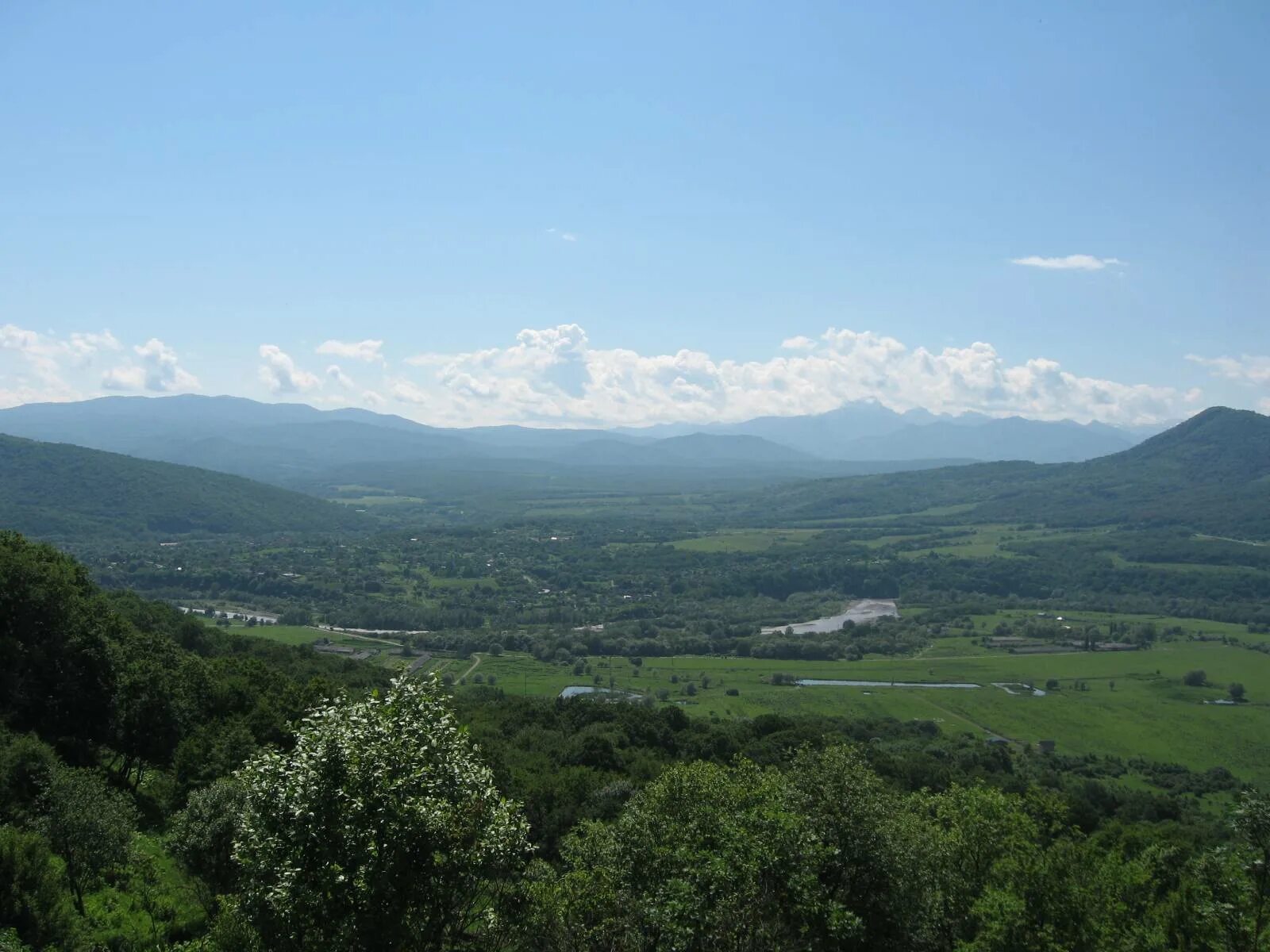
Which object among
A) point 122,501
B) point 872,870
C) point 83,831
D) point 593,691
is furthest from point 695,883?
point 122,501

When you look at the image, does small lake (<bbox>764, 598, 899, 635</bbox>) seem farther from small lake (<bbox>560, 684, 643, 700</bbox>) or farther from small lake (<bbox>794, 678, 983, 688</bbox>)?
small lake (<bbox>560, 684, 643, 700</bbox>)

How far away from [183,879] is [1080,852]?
20.2m

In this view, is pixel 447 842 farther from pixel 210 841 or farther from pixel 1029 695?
pixel 1029 695

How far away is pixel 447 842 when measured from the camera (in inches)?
404

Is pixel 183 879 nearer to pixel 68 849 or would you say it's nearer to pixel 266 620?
pixel 68 849

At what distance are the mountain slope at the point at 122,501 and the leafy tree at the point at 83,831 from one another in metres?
140

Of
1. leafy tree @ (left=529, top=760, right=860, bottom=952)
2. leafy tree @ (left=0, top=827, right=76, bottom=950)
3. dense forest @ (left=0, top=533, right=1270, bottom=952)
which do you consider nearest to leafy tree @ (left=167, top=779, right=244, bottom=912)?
dense forest @ (left=0, top=533, right=1270, bottom=952)

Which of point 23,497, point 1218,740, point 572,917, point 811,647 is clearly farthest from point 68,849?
point 23,497

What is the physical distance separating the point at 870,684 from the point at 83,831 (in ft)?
219

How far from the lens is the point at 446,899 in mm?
10414

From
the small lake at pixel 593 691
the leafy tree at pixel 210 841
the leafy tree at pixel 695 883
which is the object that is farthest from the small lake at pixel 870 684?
the leafy tree at pixel 210 841

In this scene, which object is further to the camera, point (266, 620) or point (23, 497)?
point (23, 497)

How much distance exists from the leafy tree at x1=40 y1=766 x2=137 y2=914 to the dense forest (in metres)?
0.06

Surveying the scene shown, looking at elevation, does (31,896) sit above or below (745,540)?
above
